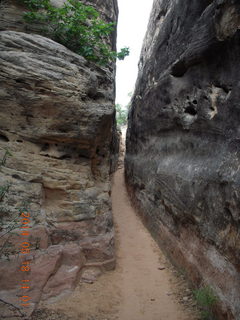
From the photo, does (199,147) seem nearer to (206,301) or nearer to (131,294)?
(206,301)

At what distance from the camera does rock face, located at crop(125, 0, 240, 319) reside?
4.64 meters

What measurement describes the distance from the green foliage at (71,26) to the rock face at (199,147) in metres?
2.54

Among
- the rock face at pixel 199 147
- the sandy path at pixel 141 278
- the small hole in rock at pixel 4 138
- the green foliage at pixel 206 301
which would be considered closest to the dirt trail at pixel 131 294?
the sandy path at pixel 141 278

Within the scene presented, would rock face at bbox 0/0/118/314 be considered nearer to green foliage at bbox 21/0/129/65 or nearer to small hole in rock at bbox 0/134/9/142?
small hole in rock at bbox 0/134/9/142

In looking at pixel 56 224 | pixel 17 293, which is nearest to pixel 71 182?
pixel 56 224

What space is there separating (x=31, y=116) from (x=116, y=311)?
5.08m

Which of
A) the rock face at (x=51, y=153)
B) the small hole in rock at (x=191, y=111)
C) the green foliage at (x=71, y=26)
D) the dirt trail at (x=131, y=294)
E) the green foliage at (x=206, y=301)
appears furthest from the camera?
the green foliage at (x=71, y=26)

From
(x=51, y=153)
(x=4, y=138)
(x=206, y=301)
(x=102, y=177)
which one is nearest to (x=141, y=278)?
(x=206, y=301)

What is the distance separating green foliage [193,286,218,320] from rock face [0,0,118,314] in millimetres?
2424

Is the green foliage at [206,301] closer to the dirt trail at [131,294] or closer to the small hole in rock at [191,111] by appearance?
the dirt trail at [131,294]

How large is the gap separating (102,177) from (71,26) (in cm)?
483

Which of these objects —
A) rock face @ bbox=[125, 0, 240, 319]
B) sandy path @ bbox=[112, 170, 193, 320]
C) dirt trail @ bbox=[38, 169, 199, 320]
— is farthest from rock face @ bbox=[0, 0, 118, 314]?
rock face @ bbox=[125, 0, 240, 319]

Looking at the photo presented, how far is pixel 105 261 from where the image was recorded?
20.5 ft

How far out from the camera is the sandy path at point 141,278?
4887 millimetres
